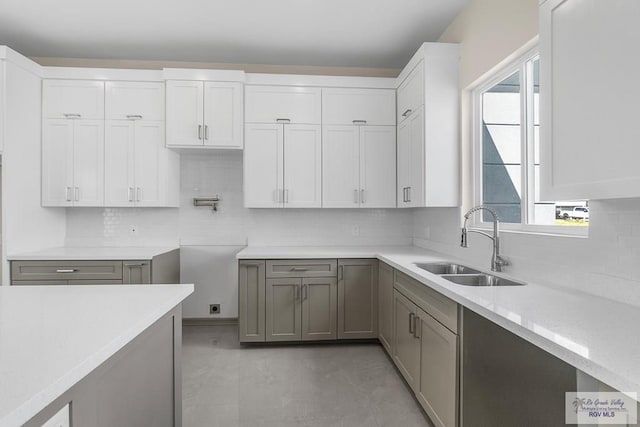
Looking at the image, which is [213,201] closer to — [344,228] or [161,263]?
[161,263]

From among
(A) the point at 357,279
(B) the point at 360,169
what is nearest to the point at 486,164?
(B) the point at 360,169

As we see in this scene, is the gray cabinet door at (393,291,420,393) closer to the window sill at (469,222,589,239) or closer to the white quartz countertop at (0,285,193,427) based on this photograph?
the window sill at (469,222,589,239)

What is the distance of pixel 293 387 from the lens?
8.14 feet

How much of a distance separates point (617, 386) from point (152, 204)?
357 cm

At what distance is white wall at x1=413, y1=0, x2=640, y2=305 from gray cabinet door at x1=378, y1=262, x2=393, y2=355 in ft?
1.94

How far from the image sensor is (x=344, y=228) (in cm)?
389

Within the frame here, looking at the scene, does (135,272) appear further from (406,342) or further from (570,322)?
(570,322)

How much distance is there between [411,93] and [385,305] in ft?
6.22

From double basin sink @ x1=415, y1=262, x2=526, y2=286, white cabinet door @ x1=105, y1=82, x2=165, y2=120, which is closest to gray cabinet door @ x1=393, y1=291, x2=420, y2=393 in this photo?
double basin sink @ x1=415, y1=262, x2=526, y2=286

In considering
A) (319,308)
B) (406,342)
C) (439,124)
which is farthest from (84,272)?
(439,124)

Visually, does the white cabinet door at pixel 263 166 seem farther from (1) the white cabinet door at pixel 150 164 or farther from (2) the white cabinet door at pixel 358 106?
(1) the white cabinet door at pixel 150 164

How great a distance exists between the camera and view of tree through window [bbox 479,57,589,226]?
6.77 feet

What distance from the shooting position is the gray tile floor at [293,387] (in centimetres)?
212

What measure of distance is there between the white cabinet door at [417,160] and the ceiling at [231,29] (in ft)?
2.71
